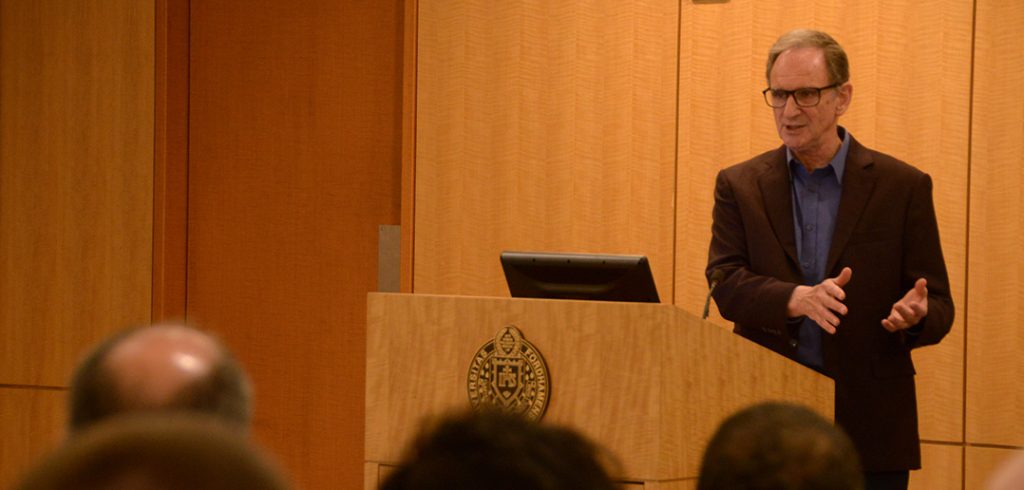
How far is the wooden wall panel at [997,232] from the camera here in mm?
4465

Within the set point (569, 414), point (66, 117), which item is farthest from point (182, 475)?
point (66, 117)

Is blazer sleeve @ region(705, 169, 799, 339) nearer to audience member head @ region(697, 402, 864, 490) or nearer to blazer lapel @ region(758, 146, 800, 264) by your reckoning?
blazer lapel @ region(758, 146, 800, 264)

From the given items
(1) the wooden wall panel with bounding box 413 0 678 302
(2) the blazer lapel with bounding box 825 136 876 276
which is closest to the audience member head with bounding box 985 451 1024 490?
(2) the blazer lapel with bounding box 825 136 876 276

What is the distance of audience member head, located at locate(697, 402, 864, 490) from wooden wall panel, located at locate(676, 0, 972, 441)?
143 inches

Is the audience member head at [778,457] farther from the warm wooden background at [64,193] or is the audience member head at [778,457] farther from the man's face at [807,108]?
the warm wooden background at [64,193]

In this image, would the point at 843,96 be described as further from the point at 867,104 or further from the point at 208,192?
the point at 208,192

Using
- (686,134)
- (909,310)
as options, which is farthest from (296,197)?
(909,310)

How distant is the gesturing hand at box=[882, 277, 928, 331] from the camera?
3.09 meters

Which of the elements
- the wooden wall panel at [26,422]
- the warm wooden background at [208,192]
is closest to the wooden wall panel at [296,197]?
the warm wooden background at [208,192]

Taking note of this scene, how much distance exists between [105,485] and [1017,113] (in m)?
4.31

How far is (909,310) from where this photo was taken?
3092 millimetres

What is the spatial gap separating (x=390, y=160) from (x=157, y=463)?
15.9 feet

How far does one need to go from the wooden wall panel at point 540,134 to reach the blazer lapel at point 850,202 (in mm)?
1494

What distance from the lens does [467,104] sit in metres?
5.16
